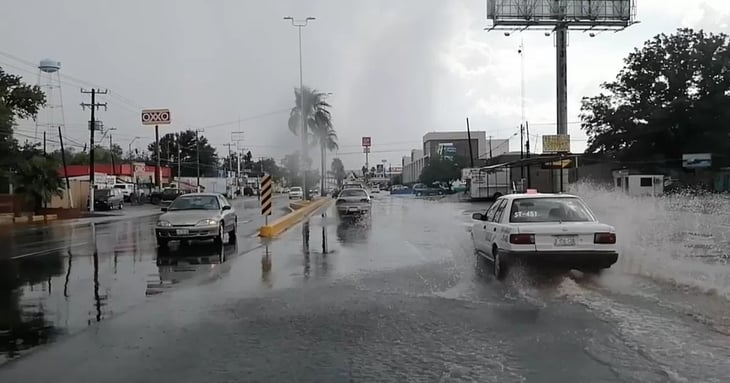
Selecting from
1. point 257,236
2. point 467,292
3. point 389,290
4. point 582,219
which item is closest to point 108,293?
point 389,290

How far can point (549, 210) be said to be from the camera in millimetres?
11336

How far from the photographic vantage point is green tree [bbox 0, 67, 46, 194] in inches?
1564

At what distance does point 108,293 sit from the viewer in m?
10.4

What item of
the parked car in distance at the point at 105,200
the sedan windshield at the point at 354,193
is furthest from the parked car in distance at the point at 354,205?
the parked car in distance at the point at 105,200

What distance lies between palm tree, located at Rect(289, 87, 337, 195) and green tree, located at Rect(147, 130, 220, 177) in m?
75.6

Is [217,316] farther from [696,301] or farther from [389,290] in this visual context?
[696,301]

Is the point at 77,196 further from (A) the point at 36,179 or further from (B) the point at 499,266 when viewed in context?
(B) the point at 499,266

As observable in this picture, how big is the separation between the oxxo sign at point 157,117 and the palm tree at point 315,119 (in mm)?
16621

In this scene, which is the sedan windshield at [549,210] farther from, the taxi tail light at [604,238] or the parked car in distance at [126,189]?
the parked car in distance at [126,189]

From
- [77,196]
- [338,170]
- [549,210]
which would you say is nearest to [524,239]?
[549,210]

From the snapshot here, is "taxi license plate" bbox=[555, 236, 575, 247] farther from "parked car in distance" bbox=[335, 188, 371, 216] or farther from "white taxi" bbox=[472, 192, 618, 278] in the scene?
"parked car in distance" bbox=[335, 188, 371, 216]

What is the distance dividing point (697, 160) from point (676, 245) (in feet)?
135

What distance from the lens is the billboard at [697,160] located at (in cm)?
5231

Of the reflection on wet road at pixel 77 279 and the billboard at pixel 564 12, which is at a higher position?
the billboard at pixel 564 12
